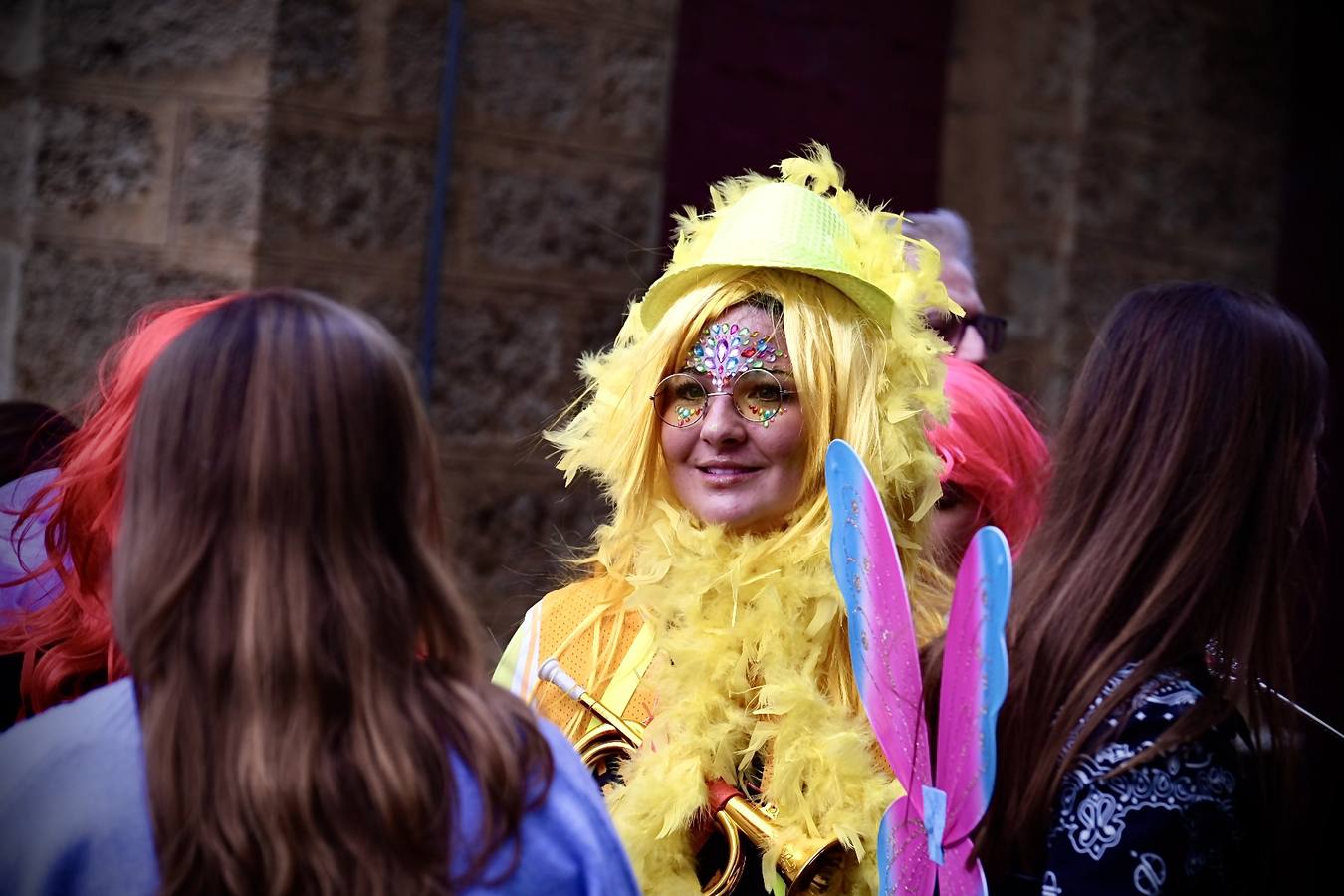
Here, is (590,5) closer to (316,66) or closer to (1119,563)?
(316,66)

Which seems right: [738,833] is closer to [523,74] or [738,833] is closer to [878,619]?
[878,619]

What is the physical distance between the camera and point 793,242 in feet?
7.54

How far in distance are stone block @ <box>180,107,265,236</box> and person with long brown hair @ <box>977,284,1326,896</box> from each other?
2360mm

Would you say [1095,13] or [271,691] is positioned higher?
[1095,13]

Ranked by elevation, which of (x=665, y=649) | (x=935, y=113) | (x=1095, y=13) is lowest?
(x=665, y=649)

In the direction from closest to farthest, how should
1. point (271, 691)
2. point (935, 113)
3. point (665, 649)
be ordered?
1. point (271, 691)
2. point (665, 649)
3. point (935, 113)

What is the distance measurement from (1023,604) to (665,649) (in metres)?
0.65

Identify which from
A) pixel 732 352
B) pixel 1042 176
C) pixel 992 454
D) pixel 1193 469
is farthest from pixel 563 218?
pixel 1193 469

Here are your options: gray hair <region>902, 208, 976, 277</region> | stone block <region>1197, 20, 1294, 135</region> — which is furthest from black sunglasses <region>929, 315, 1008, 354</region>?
stone block <region>1197, 20, 1294, 135</region>

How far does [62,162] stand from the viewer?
142 inches

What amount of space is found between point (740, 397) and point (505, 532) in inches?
71.7

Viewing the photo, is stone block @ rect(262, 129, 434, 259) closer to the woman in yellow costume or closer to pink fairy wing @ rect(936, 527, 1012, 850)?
the woman in yellow costume

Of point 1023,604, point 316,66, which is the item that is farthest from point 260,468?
point 316,66

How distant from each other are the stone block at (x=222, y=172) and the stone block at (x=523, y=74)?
571mm
